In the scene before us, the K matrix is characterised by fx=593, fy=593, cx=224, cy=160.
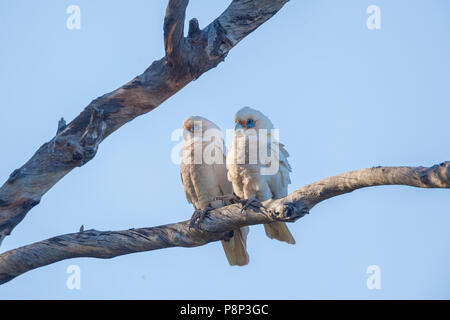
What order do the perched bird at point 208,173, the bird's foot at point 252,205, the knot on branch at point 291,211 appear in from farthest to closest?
the perched bird at point 208,173
the bird's foot at point 252,205
the knot on branch at point 291,211

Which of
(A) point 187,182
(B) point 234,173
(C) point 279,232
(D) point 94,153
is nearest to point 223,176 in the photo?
(A) point 187,182

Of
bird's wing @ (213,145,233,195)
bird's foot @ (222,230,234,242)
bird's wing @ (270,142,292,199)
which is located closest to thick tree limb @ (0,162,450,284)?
bird's foot @ (222,230,234,242)

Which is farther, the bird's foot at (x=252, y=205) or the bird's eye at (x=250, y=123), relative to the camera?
the bird's eye at (x=250, y=123)

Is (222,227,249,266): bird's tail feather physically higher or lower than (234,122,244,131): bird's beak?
lower

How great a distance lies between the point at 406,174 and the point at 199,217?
5.96ft

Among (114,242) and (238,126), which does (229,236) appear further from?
(114,242)

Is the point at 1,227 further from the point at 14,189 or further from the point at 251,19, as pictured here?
the point at 251,19

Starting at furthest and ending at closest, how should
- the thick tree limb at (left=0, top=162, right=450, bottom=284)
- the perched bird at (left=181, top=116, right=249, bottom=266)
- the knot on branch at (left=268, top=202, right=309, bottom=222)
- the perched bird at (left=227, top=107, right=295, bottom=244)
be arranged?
the perched bird at (left=181, top=116, right=249, bottom=266) < the perched bird at (left=227, top=107, right=295, bottom=244) < the thick tree limb at (left=0, top=162, right=450, bottom=284) < the knot on branch at (left=268, top=202, right=309, bottom=222)

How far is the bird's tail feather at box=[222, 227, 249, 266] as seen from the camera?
5.01 metres

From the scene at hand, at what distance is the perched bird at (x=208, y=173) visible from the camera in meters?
4.95

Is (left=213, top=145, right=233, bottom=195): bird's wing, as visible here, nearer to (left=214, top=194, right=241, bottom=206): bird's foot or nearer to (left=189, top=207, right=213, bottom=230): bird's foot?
(left=214, top=194, right=241, bottom=206): bird's foot

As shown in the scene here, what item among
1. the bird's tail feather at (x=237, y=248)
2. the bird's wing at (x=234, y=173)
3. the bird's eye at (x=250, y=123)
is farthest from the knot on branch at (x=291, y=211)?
the bird's tail feather at (x=237, y=248)

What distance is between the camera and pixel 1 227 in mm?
4219

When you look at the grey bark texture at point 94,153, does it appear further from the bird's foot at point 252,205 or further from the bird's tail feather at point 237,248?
the bird's tail feather at point 237,248
